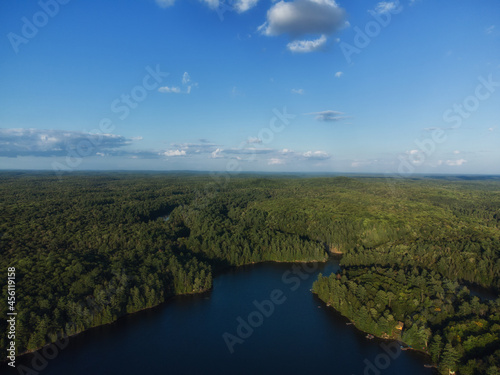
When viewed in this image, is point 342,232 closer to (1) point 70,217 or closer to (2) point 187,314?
(2) point 187,314

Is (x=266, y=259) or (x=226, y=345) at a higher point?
(x=266, y=259)

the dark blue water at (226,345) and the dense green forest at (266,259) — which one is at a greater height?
the dense green forest at (266,259)

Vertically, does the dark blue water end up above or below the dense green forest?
below

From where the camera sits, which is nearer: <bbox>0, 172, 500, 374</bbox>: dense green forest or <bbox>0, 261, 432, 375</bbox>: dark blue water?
<bbox>0, 261, 432, 375</bbox>: dark blue water

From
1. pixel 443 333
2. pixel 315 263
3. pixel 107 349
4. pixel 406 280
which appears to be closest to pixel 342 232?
pixel 315 263

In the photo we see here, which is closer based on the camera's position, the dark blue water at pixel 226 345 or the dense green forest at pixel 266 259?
the dark blue water at pixel 226 345
